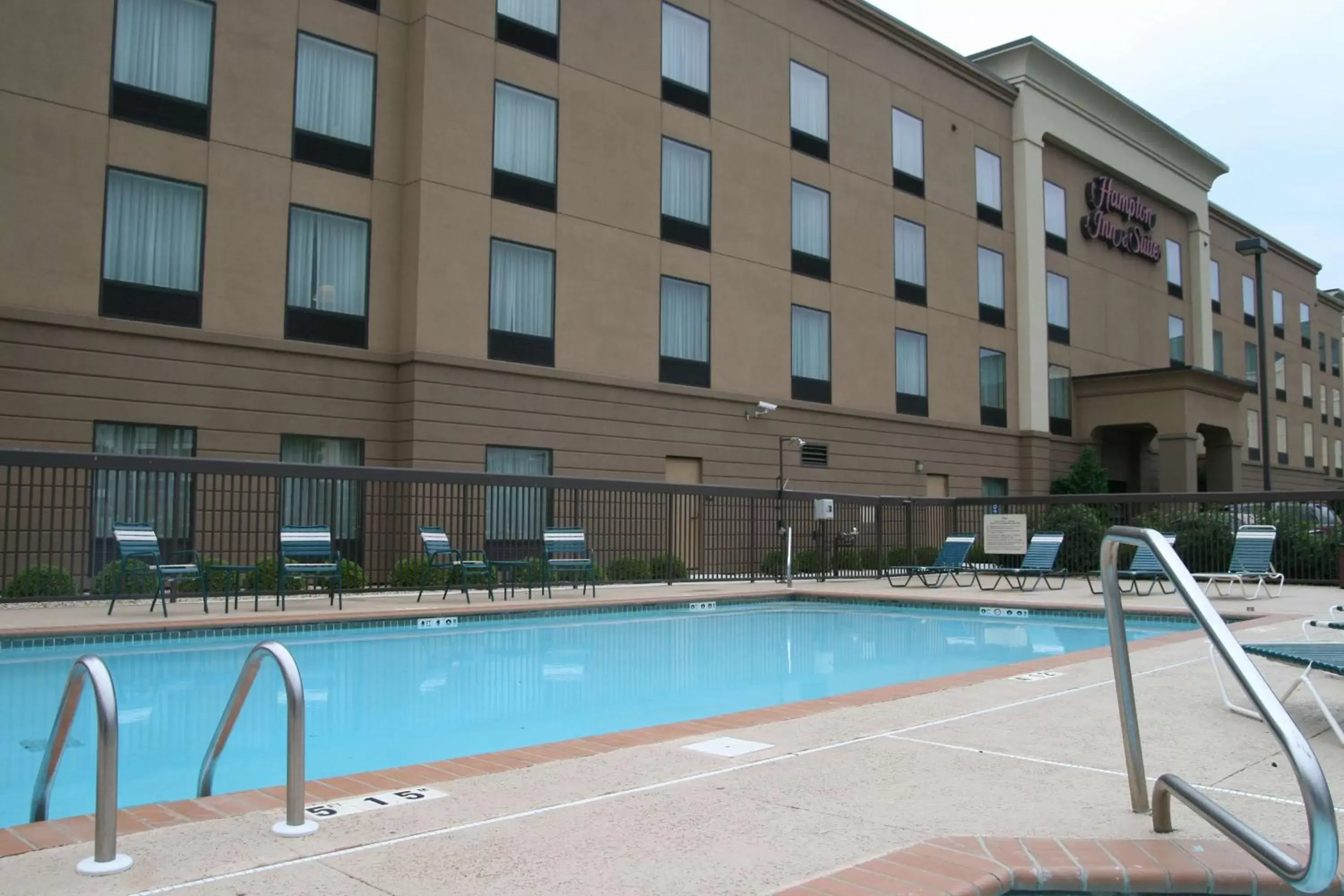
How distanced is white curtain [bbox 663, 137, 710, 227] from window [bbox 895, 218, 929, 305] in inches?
259

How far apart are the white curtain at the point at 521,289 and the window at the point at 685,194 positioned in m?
Result: 3.07

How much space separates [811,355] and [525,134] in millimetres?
8388

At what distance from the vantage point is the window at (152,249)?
15.1m

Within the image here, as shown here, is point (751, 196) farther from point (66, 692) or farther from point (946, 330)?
point (66, 692)

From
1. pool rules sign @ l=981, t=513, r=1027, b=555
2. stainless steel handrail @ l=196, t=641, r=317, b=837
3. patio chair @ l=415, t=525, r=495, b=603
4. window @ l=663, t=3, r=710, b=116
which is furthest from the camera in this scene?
window @ l=663, t=3, r=710, b=116

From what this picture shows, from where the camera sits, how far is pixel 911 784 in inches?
159

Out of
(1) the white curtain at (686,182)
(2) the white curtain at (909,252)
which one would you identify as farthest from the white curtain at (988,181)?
(1) the white curtain at (686,182)

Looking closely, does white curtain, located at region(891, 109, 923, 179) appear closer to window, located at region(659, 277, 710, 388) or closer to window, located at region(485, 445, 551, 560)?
window, located at region(659, 277, 710, 388)

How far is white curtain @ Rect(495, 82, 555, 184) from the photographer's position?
730 inches

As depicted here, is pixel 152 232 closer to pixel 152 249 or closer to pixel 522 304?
pixel 152 249

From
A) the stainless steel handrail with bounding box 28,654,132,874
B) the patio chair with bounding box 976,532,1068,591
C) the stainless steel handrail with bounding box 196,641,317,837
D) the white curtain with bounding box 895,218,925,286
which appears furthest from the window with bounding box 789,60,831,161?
the stainless steel handrail with bounding box 28,654,132,874

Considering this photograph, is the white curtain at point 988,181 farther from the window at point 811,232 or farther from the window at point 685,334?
the window at point 685,334

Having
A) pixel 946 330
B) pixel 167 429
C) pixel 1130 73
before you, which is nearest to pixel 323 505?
pixel 167 429

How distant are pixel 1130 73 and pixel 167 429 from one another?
1440 inches
